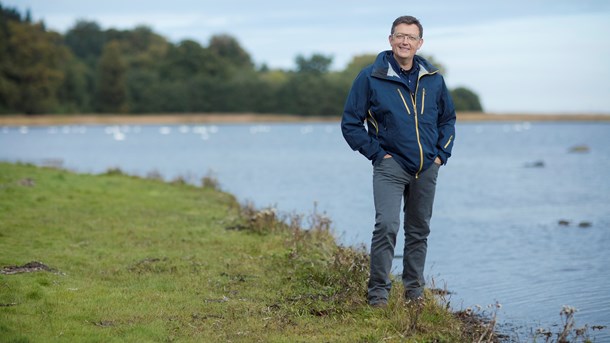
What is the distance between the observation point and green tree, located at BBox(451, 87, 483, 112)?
386 feet

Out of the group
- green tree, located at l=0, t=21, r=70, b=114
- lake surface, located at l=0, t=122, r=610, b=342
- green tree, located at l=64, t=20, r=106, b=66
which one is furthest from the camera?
green tree, located at l=64, t=20, r=106, b=66

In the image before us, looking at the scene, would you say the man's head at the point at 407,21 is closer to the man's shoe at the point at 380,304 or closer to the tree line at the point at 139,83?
the man's shoe at the point at 380,304

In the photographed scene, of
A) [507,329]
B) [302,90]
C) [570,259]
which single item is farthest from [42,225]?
[302,90]

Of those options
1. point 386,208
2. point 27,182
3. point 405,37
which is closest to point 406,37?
point 405,37

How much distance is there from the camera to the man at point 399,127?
6.95 m

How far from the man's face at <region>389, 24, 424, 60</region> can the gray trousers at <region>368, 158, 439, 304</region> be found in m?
0.92

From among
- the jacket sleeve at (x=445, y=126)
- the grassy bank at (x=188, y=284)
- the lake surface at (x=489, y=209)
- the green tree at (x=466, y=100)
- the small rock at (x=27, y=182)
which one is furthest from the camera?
the green tree at (x=466, y=100)

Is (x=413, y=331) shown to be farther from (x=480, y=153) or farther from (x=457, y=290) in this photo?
(x=480, y=153)

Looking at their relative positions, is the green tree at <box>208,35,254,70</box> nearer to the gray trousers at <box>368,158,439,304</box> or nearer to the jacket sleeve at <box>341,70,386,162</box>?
the gray trousers at <box>368,158,439,304</box>

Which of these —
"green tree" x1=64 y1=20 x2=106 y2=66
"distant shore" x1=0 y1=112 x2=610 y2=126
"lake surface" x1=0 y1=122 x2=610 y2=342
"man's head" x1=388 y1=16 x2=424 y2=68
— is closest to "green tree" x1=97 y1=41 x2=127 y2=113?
"distant shore" x1=0 y1=112 x2=610 y2=126

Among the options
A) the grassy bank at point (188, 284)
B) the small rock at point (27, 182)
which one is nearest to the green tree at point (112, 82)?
the small rock at point (27, 182)

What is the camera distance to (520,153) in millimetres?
51688

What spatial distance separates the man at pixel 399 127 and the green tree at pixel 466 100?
110902 mm

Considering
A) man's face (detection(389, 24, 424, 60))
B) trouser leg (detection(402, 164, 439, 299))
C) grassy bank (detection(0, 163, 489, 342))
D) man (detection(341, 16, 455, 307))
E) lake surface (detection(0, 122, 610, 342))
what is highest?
man's face (detection(389, 24, 424, 60))
